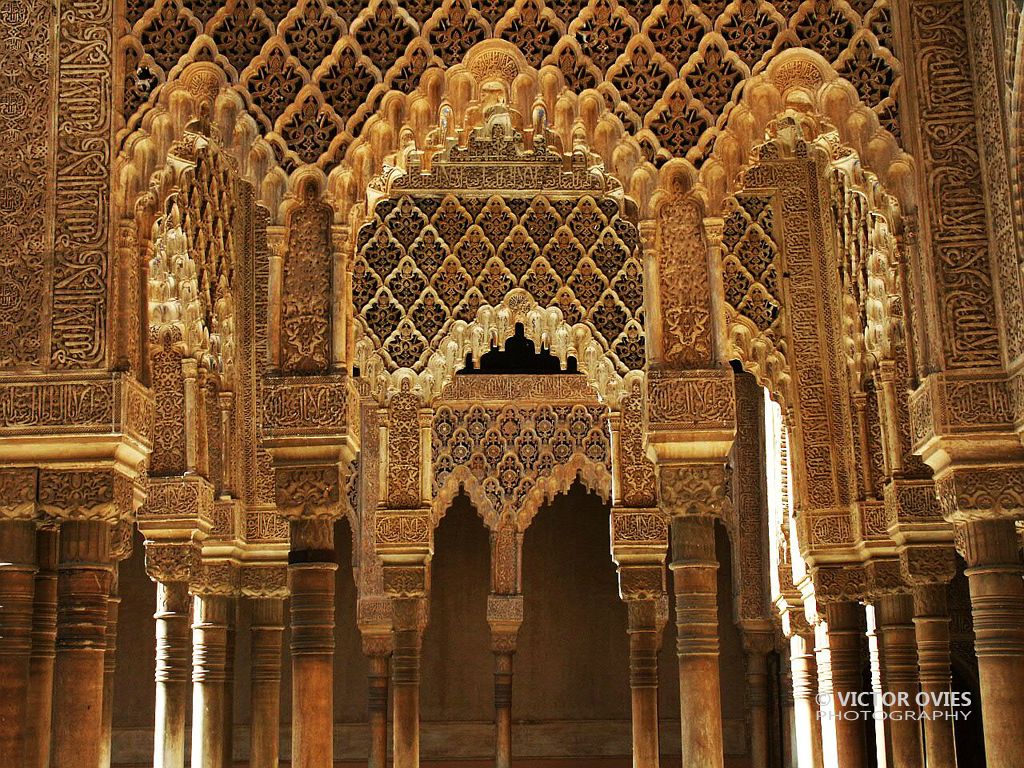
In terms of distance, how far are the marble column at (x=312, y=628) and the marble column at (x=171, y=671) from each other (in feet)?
10.5

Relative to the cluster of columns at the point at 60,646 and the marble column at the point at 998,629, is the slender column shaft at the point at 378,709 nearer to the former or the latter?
the cluster of columns at the point at 60,646

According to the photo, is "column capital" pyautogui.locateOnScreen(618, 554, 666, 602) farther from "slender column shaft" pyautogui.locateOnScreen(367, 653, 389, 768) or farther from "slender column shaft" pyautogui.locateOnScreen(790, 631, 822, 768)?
"slender column shaft" pyautogui.locateOnScreen(367, 653, 389, 768)

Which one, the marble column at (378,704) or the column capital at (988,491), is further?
the marble column at (378,704)

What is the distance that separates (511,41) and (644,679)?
24.0 ft

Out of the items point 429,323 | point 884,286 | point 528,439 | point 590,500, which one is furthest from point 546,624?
point 884,286

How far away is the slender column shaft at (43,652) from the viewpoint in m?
6.81

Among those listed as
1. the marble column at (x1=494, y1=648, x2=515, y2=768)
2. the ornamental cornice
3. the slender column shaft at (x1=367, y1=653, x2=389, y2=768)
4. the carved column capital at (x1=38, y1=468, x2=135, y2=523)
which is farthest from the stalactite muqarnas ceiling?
the slender column shaft at (x1=367, y1=653, x2=389, y2=768)

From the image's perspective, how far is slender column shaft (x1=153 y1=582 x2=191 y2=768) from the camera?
10.8 m

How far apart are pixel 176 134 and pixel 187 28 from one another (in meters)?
0.57

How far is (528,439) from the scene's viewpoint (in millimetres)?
14391

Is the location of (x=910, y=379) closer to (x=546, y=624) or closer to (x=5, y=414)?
(x=5, y=414)

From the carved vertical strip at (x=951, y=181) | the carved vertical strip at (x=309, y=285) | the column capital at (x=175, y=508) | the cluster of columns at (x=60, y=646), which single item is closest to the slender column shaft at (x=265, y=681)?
the column capital at (x=175, y=508)

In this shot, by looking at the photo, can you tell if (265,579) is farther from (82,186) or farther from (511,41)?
(511,41)

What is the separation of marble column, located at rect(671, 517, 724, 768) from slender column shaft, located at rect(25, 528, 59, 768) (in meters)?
3.17
